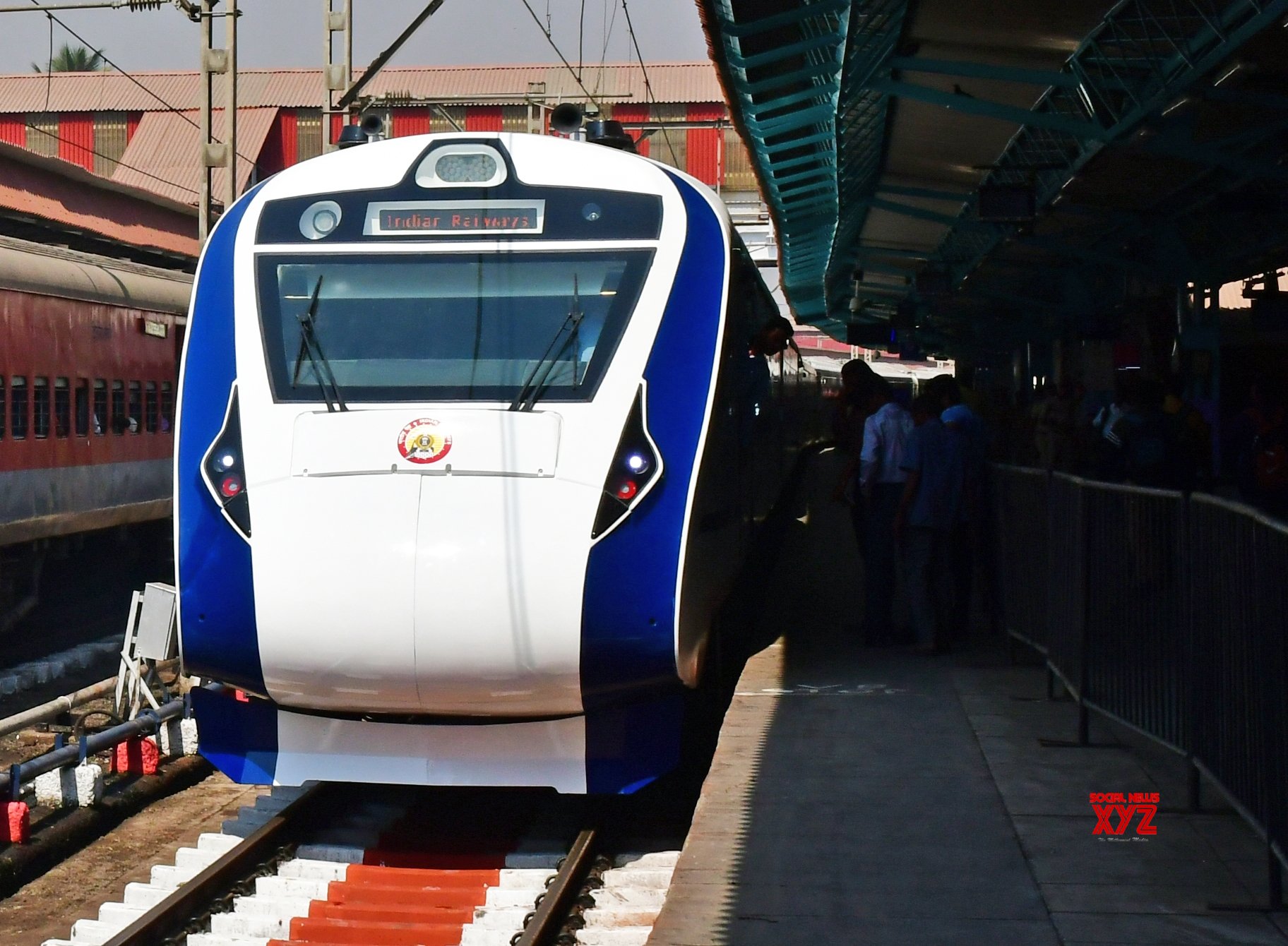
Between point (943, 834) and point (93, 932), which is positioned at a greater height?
point (943, 834)

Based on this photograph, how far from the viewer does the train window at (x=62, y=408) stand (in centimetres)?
1477

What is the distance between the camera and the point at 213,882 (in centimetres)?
665

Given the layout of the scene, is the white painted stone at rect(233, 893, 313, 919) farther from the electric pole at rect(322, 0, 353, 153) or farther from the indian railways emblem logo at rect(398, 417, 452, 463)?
the electric pole at rect(322, 0, 353, 153)

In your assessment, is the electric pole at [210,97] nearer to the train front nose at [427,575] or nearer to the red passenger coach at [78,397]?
the red passenger coach at [78,397]

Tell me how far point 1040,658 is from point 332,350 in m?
5.14

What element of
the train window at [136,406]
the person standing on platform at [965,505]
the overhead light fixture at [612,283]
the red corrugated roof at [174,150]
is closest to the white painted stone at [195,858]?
the overhead light fixture at [612,283]

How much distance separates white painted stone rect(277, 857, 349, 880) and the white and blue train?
0.48 meters

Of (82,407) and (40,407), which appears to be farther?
(82,407)

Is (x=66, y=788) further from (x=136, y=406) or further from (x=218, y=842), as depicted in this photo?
(x=136, y=406)

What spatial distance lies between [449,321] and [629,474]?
44.3 inches

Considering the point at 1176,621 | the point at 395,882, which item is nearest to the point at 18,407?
the point at 395,882

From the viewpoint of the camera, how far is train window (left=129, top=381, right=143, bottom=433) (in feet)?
55.1

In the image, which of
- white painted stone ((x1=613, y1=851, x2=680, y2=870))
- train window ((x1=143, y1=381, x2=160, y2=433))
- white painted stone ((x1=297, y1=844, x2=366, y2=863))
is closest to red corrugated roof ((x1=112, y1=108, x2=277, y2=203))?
train window ((x1=143, y1=381, x2=160, y2=433))

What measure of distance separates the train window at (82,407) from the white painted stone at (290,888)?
30.6 feet
